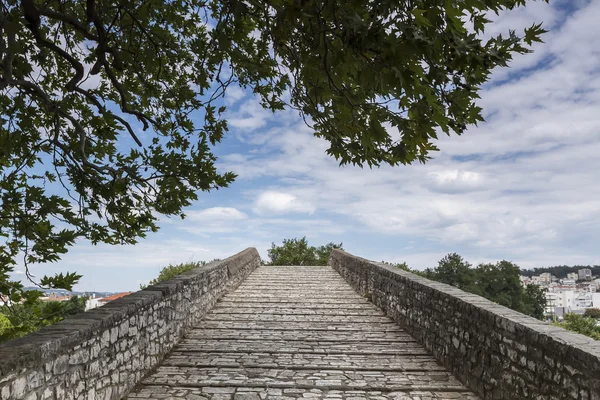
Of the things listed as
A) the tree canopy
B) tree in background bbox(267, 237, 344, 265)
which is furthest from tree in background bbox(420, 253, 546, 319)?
the tree canopy

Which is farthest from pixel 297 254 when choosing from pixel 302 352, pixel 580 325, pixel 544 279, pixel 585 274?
pixel 585 274

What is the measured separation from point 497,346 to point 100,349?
12.5 ft

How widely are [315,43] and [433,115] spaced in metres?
1.38

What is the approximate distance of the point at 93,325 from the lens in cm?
409

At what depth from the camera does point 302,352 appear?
20.8 ft

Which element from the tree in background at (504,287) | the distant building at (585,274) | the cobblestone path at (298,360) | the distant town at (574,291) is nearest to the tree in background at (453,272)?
the tree in background at (504,287)

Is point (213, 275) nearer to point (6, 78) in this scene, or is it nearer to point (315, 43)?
point (6, 78)

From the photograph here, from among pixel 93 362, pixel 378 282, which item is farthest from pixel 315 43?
pixel 378 282

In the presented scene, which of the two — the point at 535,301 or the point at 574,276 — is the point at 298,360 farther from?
the point at 574,276

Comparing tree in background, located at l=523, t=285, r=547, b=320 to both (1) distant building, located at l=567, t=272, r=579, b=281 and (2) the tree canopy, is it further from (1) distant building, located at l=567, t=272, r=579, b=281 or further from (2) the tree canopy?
(1) distant building, located at l=567, t=272, r=579, b=281

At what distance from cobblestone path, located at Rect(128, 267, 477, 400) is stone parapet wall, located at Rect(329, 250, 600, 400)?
271 millimetres

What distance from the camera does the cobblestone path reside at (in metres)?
4.84

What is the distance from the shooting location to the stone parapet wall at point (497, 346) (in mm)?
3217

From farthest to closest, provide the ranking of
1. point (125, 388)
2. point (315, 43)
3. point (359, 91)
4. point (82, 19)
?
point (82, 19), point (359, 91), point (125, 388), point (315, 43)
